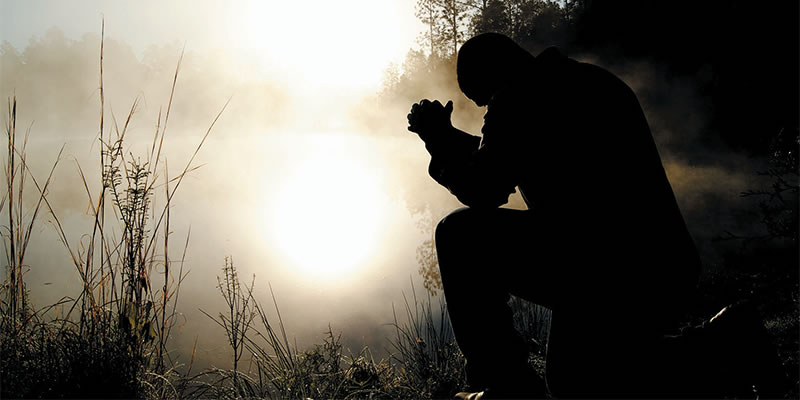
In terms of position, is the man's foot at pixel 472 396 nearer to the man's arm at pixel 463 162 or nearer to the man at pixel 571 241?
the man at pixel 571 241

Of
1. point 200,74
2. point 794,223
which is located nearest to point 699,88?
point 794,223

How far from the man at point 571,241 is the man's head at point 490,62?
0.37 ft

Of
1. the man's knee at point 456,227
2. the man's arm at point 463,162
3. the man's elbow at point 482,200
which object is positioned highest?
the man's arm at point 463,162

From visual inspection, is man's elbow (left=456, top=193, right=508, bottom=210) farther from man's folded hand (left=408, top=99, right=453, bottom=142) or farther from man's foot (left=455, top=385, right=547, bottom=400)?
man's foot (left=455, top=385, right=547, bottom=400)

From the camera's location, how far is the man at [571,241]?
1.22 meters

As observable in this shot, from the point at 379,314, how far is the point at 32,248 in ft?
13.1

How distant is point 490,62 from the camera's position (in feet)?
4.66

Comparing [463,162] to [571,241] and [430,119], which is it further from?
[571,241]

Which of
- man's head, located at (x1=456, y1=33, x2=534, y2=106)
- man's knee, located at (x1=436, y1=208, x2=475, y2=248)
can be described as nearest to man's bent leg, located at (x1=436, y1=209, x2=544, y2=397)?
man's knee, located at (x1=436, y1=208, x2=475, y2=248)

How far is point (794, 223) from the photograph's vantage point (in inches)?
123

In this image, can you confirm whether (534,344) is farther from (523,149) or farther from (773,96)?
(773,96)

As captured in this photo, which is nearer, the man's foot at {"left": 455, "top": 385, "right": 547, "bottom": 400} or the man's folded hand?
the man's foot at {"left": 455, "top": 385, "right": 547, "bottom": 400}

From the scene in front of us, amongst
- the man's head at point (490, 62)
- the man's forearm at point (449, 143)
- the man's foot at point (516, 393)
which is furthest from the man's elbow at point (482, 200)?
the man's foot at point (516, 393)

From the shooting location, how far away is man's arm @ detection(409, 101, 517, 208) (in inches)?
48.9
